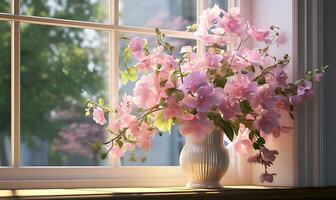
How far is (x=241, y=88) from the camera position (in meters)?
1.67

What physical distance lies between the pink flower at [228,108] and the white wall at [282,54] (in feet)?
1.10

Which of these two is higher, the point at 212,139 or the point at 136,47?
the point at 136,47

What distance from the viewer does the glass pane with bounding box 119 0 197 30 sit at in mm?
2014

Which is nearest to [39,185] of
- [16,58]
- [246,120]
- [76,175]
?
[76,175]

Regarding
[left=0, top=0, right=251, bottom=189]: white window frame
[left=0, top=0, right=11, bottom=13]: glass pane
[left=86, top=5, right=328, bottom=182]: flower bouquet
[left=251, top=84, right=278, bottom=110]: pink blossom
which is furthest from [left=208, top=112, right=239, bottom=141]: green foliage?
[left=0, top=0, right=11, bottom=13]: glass pane

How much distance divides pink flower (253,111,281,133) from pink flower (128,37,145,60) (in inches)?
16.3

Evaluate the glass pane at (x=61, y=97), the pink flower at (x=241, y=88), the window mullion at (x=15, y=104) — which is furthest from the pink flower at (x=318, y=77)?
the window mullion at (x=15, y=104)

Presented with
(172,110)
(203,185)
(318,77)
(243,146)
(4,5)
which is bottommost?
(203,185)

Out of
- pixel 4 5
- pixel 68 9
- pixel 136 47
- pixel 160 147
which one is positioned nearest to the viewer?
pixel 136 47

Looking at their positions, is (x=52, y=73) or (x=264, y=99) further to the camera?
(x=52, y=73)

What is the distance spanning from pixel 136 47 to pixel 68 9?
0.95 m

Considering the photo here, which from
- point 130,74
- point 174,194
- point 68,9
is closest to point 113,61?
point 130,74

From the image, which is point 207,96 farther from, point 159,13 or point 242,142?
point 159,13

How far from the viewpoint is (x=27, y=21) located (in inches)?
68.4
